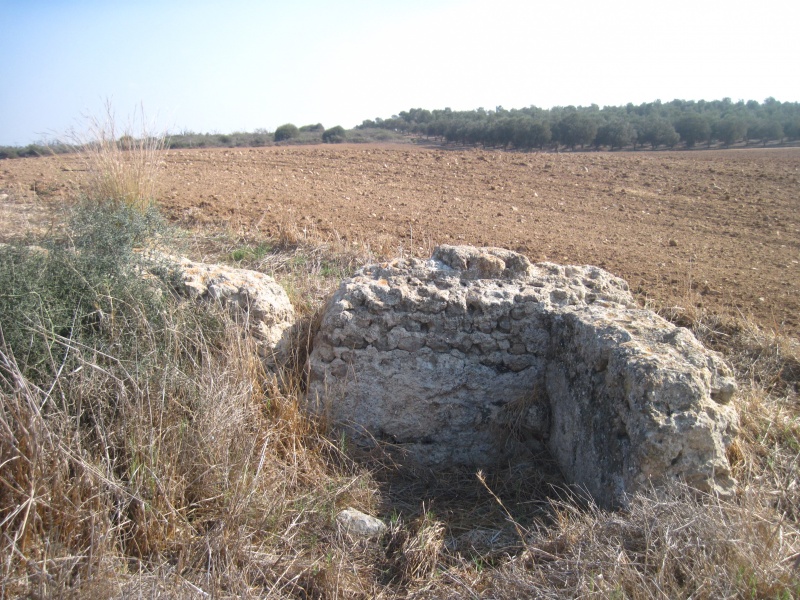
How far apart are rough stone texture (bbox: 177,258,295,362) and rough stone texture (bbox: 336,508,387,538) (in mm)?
1231

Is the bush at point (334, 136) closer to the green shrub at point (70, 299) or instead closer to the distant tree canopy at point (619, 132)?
the distant tree canopy at point (619, 132)

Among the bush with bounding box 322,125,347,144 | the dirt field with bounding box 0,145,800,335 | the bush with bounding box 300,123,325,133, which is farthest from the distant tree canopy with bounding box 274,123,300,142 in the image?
the dirt field with bounding box 0,145,800,335

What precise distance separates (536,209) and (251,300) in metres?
7.27

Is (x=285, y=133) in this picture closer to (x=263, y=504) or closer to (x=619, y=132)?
(x=619, y=132)

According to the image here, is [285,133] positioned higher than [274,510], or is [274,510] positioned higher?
[285,133]

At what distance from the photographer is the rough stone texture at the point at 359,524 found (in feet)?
9.08

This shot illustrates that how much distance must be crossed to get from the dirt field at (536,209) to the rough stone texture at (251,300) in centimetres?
247

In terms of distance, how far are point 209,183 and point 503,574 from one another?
368 inches

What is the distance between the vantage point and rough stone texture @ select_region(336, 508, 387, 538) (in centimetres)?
277

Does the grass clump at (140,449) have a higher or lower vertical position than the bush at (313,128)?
lower

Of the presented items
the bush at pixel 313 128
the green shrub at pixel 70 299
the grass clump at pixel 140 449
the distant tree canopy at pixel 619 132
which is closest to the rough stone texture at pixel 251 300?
the grass clump at pixel 140 449

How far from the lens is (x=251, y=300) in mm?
3691

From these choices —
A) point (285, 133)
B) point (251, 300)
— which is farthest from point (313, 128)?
point (251, 300)

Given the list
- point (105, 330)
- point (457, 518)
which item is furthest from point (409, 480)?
point (105, 330)
